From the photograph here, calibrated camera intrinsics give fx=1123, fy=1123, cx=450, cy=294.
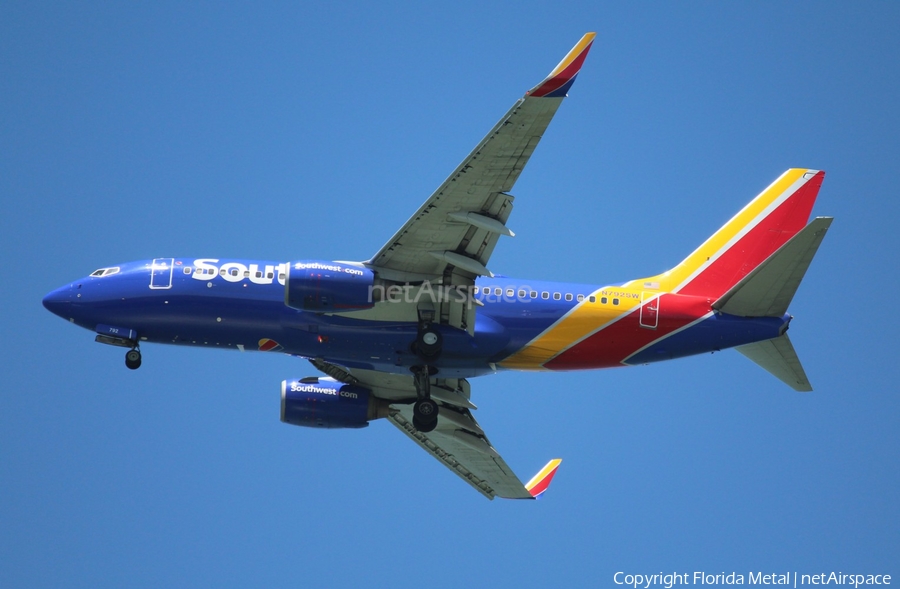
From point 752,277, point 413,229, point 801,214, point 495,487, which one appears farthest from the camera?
point 495,487

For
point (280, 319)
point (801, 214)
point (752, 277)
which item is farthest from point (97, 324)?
point (801, 214)

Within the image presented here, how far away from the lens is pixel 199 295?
1644 inches

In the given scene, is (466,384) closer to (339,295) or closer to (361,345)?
(361,345)

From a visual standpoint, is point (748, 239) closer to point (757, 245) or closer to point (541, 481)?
point (757, 245)

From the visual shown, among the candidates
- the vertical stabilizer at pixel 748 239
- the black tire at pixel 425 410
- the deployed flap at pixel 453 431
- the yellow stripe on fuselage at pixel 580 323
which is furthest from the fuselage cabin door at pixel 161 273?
the vertical stabilizer at pixel 748 239

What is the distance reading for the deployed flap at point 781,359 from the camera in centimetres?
4256

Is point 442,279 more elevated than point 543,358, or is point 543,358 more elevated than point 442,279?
point 442,279

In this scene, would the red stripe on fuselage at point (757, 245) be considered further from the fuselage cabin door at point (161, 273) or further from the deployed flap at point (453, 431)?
the fuselage cabin door at point (161, 273)

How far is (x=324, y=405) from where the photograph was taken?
47844 mm

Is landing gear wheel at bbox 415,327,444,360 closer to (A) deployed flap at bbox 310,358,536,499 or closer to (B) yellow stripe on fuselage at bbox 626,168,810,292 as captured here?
(A) deployed flap at bbox 310,358,536,499

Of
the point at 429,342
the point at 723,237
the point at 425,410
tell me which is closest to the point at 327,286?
the point at 429,342

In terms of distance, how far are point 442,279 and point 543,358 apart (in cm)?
522

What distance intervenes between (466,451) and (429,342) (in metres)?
10.2

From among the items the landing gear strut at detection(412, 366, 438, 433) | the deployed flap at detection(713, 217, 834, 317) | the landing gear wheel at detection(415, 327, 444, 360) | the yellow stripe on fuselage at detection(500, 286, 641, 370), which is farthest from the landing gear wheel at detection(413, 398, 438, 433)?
the deployed flap at detection(713, 217, 834, 317)
